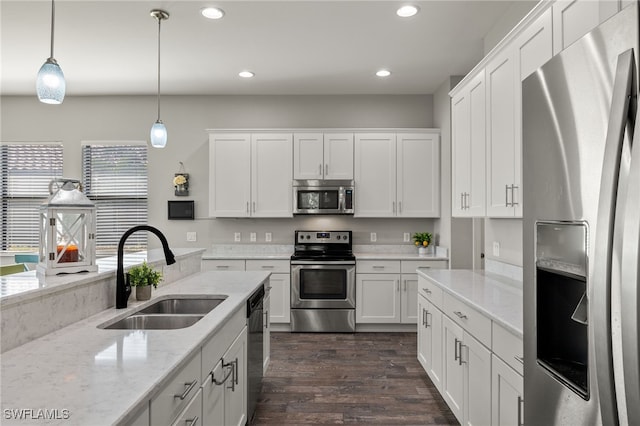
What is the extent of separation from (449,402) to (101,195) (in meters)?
4.91

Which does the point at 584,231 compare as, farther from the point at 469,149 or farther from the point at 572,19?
the point at 469,149

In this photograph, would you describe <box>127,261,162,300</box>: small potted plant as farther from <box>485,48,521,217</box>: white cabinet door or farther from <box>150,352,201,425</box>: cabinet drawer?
<box>485,48,521,217</box>: white cabinet door

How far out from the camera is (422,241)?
5016 millimetres

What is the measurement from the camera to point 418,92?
17.0 ft

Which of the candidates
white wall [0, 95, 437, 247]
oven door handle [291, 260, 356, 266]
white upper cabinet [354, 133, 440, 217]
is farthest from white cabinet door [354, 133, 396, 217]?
oven door handle [291, 260, 356, 266]

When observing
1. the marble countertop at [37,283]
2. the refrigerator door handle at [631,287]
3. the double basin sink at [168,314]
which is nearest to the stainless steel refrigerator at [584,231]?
the refrigerator door handle at [631,287]

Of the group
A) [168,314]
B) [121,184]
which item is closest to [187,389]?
[168,314]

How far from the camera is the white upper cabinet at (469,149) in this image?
2764mm

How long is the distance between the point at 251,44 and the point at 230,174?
1.69 m

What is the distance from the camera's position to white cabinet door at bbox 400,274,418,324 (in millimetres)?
4695

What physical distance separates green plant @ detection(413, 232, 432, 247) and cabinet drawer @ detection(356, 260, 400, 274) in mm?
513

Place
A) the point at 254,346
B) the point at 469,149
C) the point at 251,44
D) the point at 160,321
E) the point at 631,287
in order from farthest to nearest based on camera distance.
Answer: the point at 251,44, the point at 469,149, the point at 254,346, the point at 160,321, the point at 631,287

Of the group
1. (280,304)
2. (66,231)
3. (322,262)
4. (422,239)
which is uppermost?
(66,231)

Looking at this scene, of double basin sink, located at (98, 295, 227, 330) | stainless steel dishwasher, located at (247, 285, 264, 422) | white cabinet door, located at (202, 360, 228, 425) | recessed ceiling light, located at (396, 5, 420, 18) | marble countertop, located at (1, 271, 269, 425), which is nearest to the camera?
marble countertop, located at (1, 271, 269, 425)
